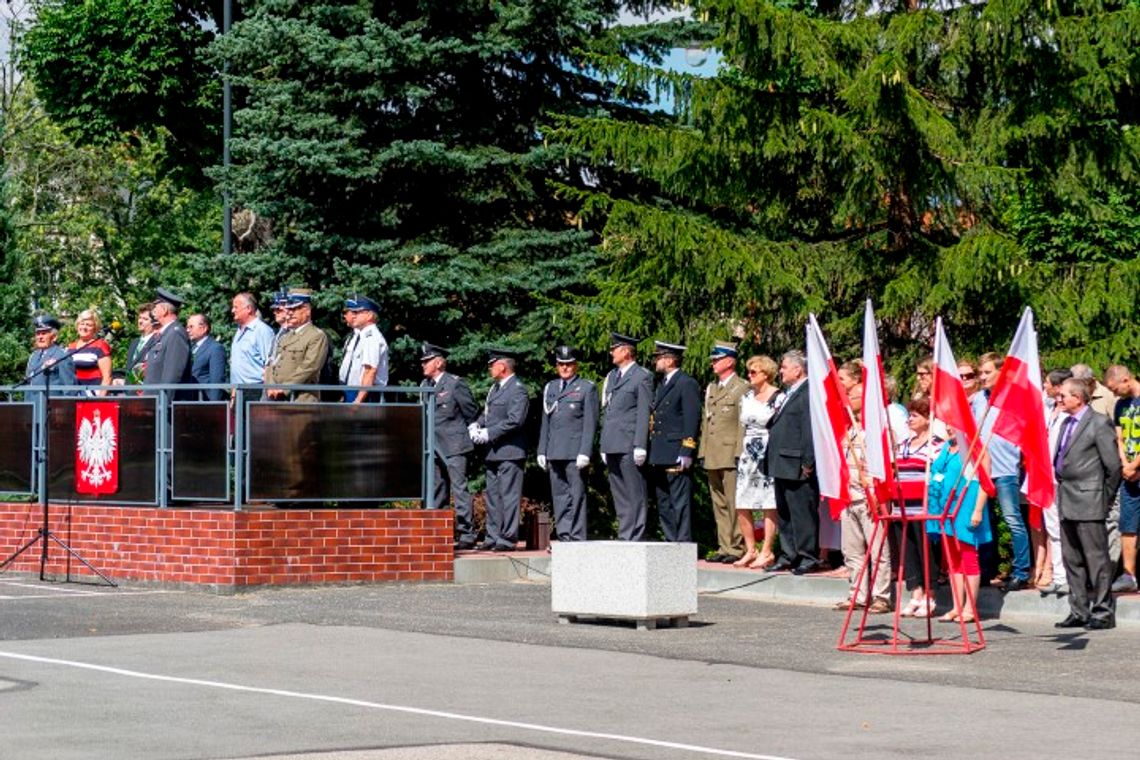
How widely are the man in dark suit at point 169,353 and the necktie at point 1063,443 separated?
7828mm

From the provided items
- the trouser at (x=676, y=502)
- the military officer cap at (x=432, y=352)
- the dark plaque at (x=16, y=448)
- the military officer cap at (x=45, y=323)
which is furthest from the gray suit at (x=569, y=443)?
the military officer cap at (x=45, y=323)

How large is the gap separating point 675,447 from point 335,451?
3152mm

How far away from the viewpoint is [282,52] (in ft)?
78.0

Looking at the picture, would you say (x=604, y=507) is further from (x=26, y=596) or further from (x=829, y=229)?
(x=26, y=596)

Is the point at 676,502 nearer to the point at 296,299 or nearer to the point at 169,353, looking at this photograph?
the point at 296,299

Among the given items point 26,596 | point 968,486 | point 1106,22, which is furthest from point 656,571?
point 1106,22

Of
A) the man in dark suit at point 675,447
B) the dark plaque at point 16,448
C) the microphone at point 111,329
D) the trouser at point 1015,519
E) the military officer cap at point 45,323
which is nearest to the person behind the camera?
the trouser at point 1015,519

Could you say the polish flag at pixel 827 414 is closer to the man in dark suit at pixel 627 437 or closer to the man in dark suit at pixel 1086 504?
the man in dark suit at pixel 1086 504

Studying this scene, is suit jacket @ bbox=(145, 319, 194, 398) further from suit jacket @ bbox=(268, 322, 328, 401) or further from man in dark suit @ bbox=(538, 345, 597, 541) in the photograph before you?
man in dark suit @ bbox=(538, 345, 597, 541)

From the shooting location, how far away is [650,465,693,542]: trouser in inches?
762

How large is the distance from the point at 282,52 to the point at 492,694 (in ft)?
44.9

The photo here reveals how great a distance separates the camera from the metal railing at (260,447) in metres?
18.0

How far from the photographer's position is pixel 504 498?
67.9ft

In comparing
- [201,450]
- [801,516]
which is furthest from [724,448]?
[201,450]
